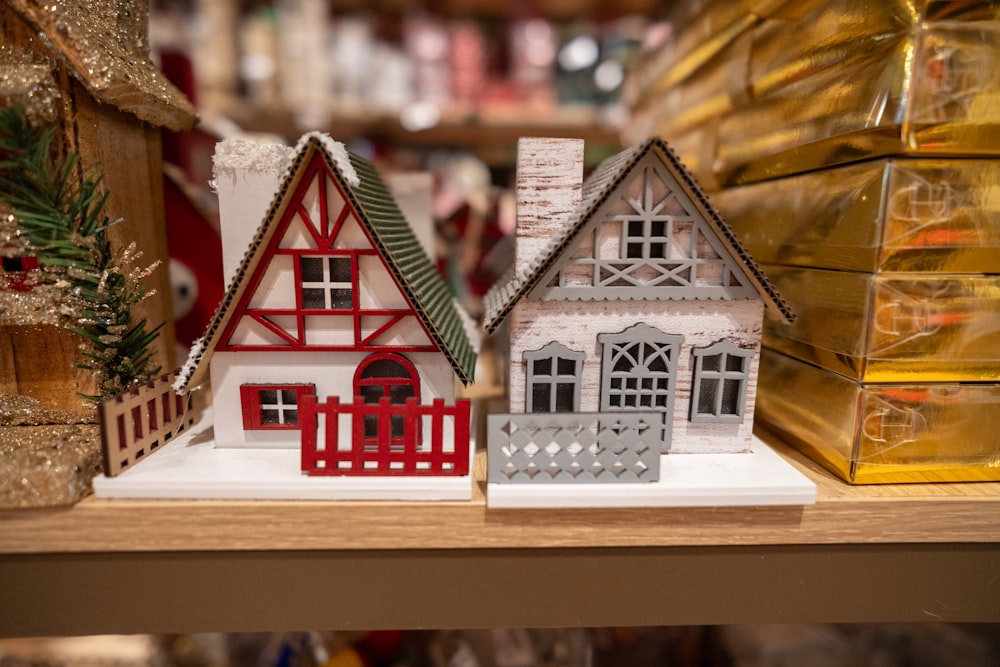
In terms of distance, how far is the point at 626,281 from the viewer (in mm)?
900

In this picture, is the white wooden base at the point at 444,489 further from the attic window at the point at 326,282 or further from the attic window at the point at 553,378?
the attic window at the point at 326,282

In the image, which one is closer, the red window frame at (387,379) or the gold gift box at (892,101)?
the gold gift box at (892,101)

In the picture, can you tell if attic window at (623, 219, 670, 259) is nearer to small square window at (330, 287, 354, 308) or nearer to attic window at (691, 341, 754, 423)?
attic window at (691, 341, 754, 423)

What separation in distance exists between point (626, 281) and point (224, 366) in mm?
715

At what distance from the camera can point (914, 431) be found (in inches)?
34.2

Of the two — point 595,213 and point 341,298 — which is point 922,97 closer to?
point 595,213

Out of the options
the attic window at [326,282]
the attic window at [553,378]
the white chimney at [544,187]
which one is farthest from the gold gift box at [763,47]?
the attic window at [326,282]

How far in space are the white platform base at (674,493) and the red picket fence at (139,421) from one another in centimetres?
57

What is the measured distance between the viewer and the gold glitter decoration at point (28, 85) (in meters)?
0.80

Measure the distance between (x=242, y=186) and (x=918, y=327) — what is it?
1.14m

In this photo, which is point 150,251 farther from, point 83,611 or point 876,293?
point 876,293

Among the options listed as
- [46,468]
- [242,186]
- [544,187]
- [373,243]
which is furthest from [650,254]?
[46,468]

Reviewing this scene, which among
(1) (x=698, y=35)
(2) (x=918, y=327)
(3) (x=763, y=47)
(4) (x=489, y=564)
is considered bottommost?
(4) (x=489, y=564)

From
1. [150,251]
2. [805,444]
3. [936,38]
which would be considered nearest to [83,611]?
[150,251]
